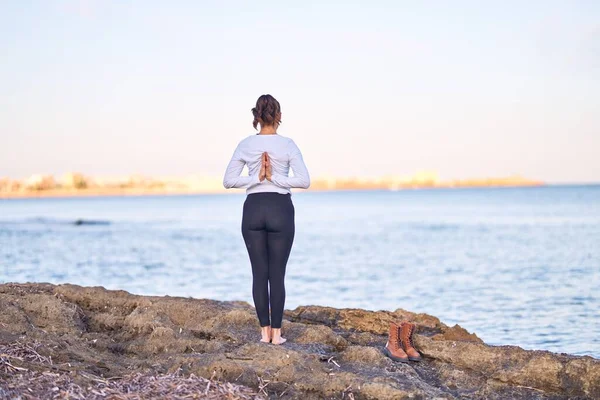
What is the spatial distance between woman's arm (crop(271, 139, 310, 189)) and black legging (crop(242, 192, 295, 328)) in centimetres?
13

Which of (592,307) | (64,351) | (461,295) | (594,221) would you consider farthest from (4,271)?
(594,221)

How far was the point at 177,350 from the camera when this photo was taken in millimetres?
6273

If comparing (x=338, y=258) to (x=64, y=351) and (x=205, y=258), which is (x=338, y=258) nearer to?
(x=205, y=258)

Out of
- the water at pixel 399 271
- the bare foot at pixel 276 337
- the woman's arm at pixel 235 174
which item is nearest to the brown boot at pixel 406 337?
the bare foot at pixel 276 337

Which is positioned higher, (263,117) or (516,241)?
(263,117)

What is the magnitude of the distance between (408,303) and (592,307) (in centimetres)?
377

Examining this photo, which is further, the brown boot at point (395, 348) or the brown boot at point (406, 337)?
the brown boot at point (406, 337)

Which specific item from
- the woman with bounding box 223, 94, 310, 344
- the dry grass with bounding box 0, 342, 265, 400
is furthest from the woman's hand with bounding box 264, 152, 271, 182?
the dry grass with bounding box 0, 342, 265, 400

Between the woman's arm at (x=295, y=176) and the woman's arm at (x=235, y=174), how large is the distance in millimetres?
219

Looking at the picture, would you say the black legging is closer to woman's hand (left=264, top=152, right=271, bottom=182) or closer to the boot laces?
woman's hand (left=264, top=152, right=271, bottom=182)

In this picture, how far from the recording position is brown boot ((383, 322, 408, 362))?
6180 millimetres

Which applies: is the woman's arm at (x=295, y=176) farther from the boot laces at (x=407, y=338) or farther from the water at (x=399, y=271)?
the water at (x=399, y=271)

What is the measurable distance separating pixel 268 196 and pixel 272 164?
0.28m

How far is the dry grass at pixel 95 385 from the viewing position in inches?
187
